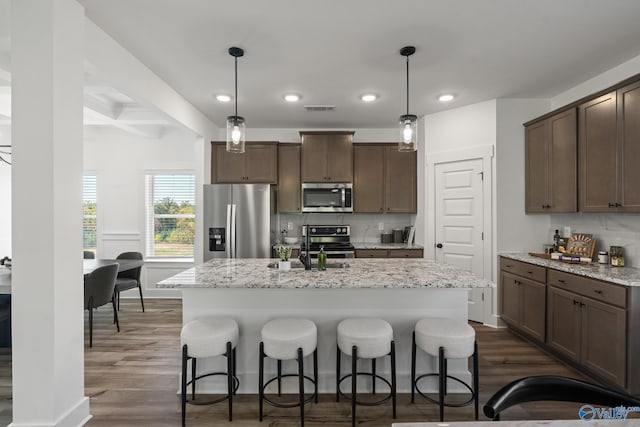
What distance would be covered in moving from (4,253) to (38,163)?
195 inches

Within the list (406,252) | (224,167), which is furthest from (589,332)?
(224,167)

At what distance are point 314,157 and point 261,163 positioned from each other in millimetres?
802

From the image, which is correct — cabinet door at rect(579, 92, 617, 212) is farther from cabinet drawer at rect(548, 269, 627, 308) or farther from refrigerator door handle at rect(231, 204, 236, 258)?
refrigerator door handle at rect(231, 204, 236, 258)

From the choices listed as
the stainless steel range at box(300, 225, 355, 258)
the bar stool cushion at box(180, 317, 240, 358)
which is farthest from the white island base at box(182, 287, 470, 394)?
A: the stainless steel range at box(300, 225, 355, 258)

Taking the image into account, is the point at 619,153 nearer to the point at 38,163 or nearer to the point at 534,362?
the point at 534,362

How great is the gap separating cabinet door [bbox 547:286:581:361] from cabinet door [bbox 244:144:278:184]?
3662 mm

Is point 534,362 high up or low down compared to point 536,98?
down

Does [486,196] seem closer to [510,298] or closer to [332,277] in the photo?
[510,298]

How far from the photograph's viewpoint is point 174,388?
8.52 ft

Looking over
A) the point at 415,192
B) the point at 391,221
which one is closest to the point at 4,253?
the point at 391,221

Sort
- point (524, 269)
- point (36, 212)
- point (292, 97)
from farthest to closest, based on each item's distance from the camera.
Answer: point (292, 97) → point (524, 269) → point (36, 212)

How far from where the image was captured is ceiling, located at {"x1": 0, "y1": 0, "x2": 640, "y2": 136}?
224 centimetres

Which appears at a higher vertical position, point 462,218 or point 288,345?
→ point 462,218

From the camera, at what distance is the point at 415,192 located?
4977mm
